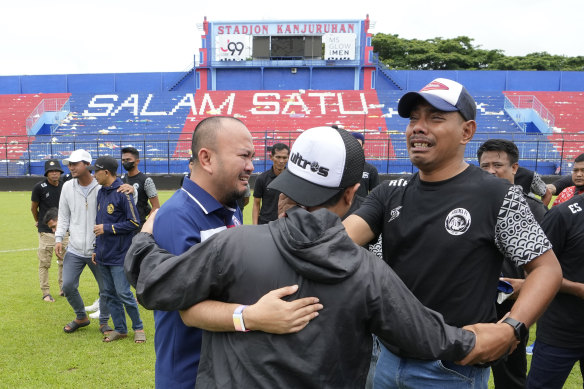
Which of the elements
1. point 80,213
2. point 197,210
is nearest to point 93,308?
point 80,213

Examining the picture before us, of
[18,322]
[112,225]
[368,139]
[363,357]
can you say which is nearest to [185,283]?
[363,357]

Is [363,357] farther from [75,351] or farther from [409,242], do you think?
[75,351]

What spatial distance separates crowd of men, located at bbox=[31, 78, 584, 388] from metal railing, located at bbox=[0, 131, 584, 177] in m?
22.5

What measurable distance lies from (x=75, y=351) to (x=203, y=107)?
30991 mm

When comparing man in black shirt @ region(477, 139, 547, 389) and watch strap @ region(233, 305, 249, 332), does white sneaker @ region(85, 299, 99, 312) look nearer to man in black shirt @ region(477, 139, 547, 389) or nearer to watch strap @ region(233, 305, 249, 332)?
man in black shirt @ region(477, 139, 547, 389)

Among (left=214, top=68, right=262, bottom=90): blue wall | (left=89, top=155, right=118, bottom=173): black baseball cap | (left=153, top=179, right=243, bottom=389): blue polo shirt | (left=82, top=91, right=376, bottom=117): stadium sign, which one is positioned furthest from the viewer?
(left=214, top=68, right=262, bottom=90): blue wall

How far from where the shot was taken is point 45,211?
7.67 m

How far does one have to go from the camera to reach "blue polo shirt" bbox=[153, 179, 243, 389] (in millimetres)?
1882

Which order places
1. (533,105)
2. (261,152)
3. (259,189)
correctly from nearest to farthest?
(259,189)
(261,152)
(533,105)

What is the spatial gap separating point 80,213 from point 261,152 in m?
21.0

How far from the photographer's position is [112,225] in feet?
18.0

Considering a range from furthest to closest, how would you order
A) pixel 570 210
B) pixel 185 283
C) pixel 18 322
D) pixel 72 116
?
pixel 72 116
pixel 18 322
pixel 570 210
pixel 185 283

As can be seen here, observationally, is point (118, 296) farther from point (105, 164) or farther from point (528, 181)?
point (528, 181)

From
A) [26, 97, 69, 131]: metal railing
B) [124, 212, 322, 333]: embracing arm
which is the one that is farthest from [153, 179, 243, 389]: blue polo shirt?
[26, 97, 69, 131]: metal railing
